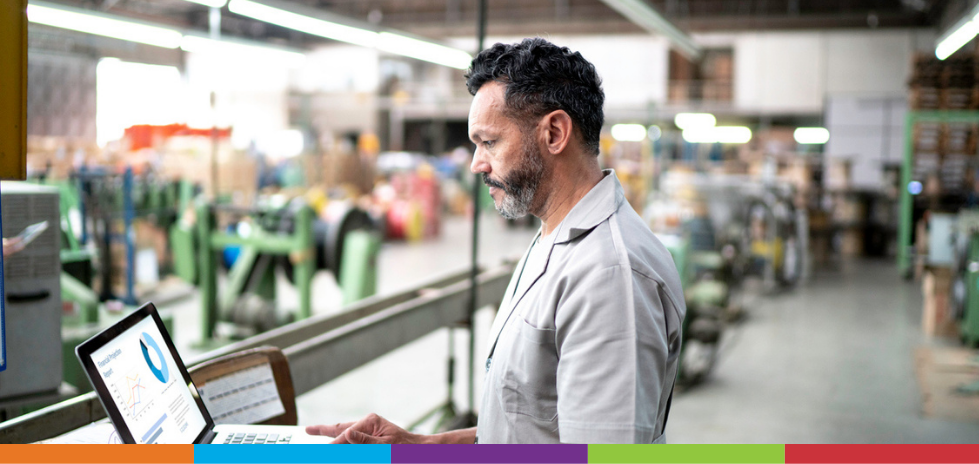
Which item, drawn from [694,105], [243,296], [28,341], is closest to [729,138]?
[694,105]

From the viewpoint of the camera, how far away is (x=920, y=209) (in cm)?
1119

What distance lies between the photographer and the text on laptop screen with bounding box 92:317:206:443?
4.66ft

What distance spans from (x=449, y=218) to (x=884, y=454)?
58.7 ft

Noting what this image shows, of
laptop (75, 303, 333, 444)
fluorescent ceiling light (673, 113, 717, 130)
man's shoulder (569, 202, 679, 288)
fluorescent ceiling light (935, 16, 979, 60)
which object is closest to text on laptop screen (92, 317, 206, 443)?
laptop (75, 303, 333, 444)

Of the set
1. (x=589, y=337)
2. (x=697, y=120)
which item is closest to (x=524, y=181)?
(x=589, y=337)

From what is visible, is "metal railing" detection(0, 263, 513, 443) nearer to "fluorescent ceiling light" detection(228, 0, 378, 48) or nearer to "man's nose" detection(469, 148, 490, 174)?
"man's nose" detection(469, 148, 490, 174)

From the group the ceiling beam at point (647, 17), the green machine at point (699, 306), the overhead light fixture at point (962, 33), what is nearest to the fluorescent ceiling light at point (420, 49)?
the ceiling beam at point (647, 17)

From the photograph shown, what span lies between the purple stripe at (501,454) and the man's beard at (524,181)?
0.50 metres

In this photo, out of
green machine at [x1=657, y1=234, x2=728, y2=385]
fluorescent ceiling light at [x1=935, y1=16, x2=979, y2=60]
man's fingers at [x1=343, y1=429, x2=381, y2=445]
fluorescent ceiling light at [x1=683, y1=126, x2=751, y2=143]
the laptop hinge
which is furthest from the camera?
fluorescent ceiling light at [x1=683, y1=126, x2=751, y2=143]

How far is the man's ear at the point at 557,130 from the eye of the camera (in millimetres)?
1416

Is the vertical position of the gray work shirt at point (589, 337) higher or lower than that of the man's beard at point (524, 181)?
lower

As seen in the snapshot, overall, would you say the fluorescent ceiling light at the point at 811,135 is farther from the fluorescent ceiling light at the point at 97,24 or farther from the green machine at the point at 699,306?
the fluorescent ceiling light at the point at 97,24

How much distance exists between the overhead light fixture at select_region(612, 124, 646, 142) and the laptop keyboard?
799 inches

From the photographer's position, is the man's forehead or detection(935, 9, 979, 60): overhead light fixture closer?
the man's forehead
